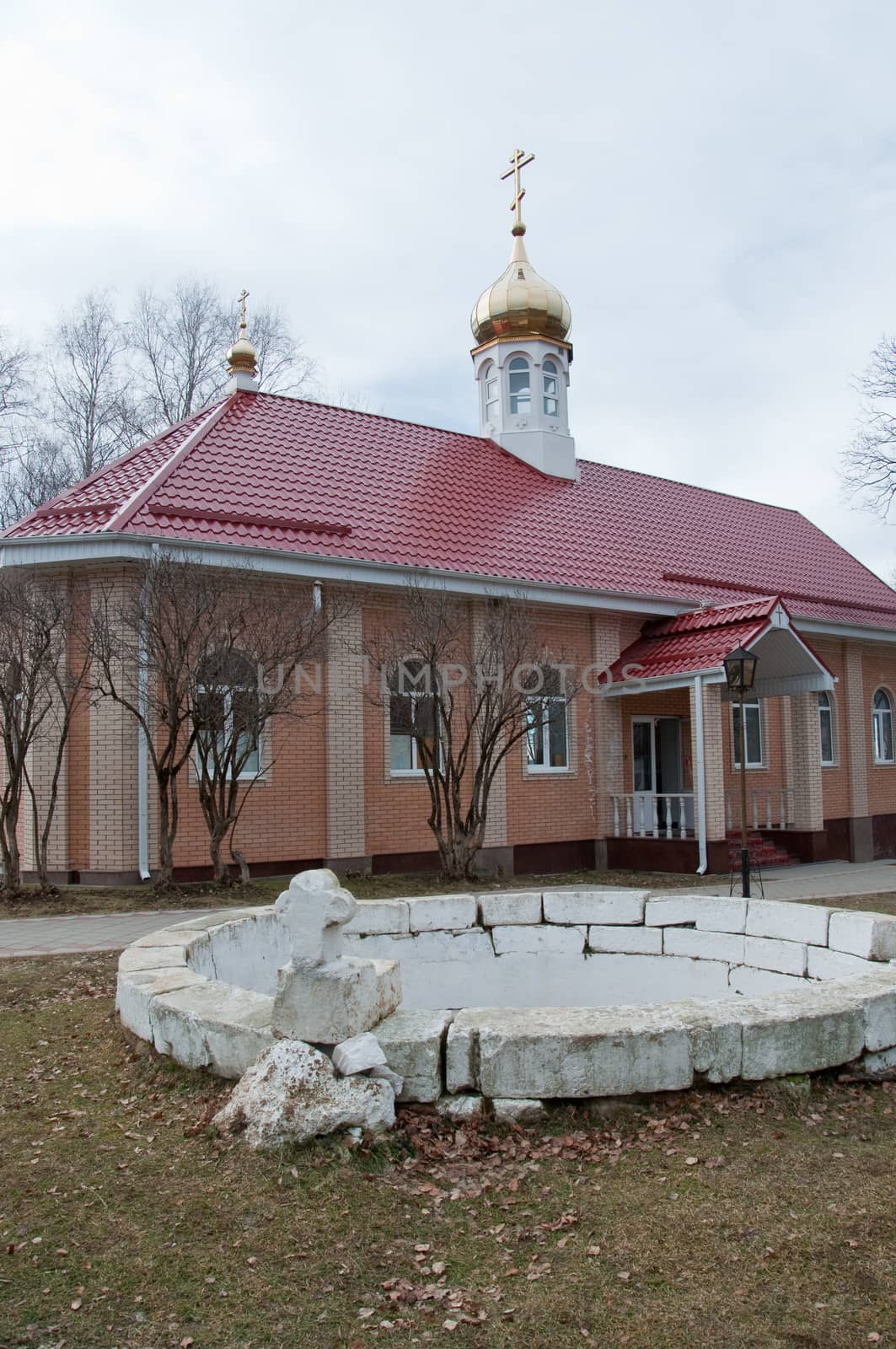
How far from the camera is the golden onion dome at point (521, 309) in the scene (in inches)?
818

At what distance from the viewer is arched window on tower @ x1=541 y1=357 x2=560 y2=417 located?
20719 millimetres

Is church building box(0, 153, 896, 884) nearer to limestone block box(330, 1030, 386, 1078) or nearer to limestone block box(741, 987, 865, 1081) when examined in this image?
limestone block box(330, 1030, 386, 1078)

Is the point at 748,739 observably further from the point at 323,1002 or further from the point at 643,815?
the point at 323,1002

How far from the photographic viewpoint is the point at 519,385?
68.7 feet

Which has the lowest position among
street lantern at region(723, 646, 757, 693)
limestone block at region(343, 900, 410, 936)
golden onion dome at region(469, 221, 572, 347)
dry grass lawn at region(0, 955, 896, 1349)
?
dry grass lawn at region(0, 955, 896, 1349)

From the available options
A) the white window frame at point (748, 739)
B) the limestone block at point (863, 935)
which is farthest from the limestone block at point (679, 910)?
the white window frame at point (748, 739)

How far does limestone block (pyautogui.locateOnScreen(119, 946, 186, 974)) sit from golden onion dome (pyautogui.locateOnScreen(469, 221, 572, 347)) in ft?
54.8

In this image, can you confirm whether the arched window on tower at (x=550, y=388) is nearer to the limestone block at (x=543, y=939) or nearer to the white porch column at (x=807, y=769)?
the white porch column at (x=807, y=769)

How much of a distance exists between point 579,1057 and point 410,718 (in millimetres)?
9866

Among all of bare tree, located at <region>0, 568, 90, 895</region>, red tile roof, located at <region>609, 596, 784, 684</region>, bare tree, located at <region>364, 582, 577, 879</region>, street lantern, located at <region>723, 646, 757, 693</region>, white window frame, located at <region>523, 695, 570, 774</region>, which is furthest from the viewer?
white window frame, located at <region>523, 695, 570, 774</region>

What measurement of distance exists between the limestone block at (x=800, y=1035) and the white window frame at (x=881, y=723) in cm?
1783

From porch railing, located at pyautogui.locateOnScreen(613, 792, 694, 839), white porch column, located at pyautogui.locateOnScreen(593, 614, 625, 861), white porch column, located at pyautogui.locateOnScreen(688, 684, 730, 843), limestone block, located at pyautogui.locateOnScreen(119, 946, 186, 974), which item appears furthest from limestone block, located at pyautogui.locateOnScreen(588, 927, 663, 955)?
white porch column, located at pyautogui.locateOnScreen(593, 614, 625, 861)

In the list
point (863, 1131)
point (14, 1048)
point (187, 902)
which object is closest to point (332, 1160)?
point (863, 1131)

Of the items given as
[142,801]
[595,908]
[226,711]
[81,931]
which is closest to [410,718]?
[226,711]
